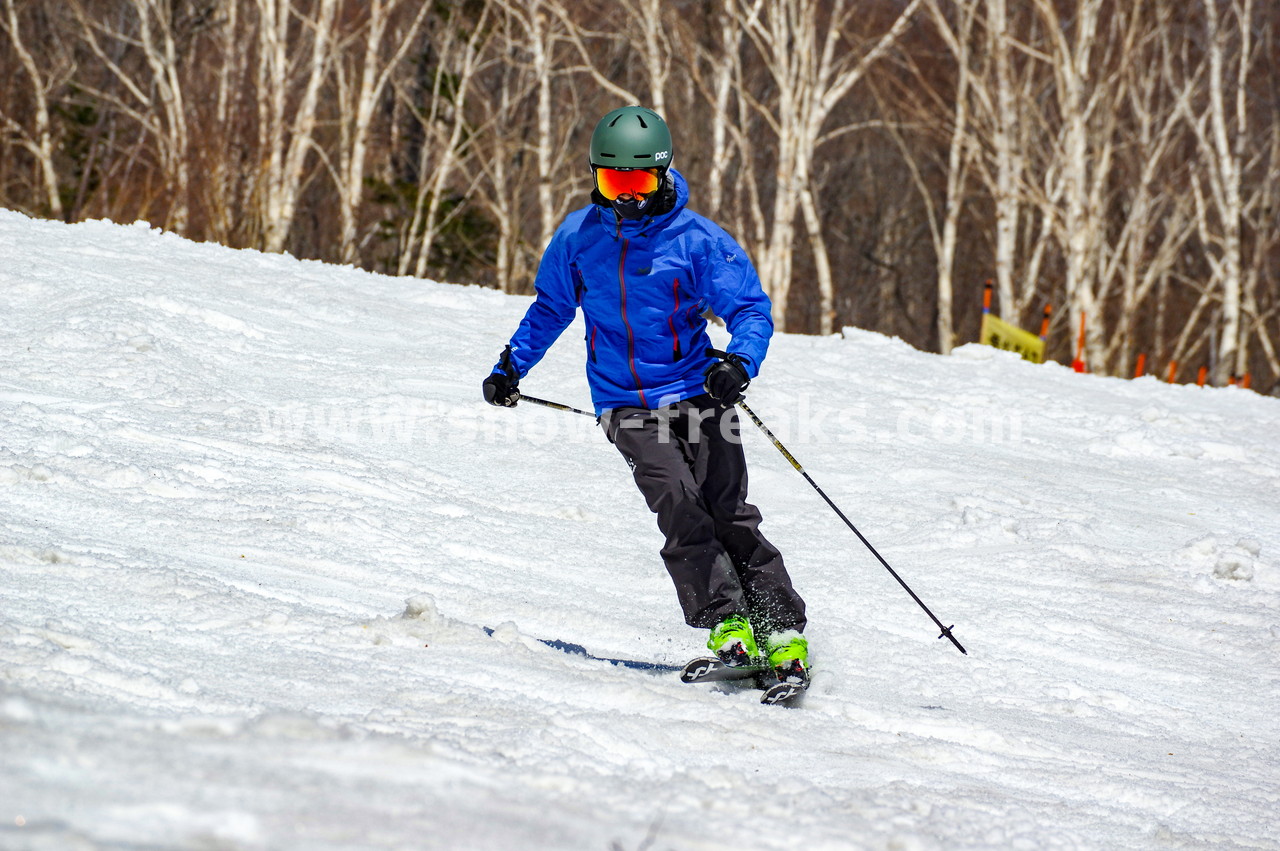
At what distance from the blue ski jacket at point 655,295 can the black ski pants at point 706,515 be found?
0.31 feet

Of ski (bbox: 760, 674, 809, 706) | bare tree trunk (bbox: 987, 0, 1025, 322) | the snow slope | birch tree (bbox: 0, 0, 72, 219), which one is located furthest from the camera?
birch tree (bbox: 0, 0, 72, 219)

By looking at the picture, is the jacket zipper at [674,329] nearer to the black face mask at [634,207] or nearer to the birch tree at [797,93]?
the black face mask at [634,207]

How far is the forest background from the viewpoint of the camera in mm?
15859

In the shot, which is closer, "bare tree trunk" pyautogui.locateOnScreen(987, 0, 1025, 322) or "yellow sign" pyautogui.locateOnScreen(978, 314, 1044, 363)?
"yellow sign" pyautogui.locateOnScreen(978, 314, 1044, 363)

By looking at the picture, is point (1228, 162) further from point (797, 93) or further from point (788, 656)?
point (788, 656)

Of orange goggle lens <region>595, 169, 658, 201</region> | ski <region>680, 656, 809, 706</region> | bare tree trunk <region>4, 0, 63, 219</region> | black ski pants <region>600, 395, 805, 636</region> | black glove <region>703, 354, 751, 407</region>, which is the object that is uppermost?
bare tree trunk <region>4, 0, 63, 219</region>

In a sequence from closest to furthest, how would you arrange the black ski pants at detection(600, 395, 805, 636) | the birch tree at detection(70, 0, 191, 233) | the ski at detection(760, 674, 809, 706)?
the ski at detection(760, 674, 809, 706), the black ski pants at detection(600, 395, 805, 636), the birch tree at detection(70, 0, 191, 233)

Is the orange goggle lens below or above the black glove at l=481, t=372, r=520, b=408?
above

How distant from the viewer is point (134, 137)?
68.7ft

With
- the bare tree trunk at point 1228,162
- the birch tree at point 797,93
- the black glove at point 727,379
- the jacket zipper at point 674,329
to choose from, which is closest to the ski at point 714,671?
the black glove at point 727,379

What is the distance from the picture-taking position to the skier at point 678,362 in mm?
3619

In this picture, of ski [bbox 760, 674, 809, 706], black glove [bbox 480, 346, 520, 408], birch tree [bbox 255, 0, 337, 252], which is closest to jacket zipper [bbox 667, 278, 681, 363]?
black glove [bbox 480, 346, 520, 408]

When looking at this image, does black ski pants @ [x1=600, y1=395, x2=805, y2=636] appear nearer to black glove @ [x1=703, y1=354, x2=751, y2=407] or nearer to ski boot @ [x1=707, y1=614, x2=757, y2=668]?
ski boot @ [x1=707, y1=614, x2=757, y2=668]

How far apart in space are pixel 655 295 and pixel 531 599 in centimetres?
136
